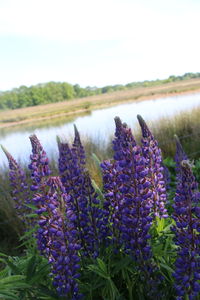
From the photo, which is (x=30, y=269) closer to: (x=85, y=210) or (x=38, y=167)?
(x=85, y=210)

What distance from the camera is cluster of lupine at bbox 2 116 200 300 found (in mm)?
1468

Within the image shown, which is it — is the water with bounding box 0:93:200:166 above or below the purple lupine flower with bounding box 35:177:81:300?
below

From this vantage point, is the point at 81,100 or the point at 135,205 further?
the point at 81,100

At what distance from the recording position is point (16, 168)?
3078 millimetres

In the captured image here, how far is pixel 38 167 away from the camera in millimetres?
1764

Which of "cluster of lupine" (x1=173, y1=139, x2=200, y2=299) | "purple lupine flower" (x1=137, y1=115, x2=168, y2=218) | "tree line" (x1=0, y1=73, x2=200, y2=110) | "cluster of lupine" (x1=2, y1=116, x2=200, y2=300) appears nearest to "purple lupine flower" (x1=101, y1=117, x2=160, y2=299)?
"cluster of lupine" (x1=2, y1=116, x2=200, y2=300)

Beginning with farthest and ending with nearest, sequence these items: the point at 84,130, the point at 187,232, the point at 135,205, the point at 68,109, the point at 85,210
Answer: the point at 68,109 < the point at 84,130 < the point at 85,210 < the point at 135,205 < the point at 187,232

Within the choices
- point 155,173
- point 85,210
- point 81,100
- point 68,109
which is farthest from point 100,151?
point 81,100

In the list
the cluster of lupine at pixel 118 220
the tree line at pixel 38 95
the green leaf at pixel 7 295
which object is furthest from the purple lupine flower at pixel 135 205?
the tree line at pixel 38 95

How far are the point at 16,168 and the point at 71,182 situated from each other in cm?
129

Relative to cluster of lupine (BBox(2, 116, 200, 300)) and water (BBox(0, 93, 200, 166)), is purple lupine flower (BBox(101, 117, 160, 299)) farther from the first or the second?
water (BBox(0, 93, 200, 166))

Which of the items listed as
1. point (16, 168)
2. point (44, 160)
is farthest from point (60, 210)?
point (16, 168)

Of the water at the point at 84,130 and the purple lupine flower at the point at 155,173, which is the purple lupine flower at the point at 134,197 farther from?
the water at the point at 84,130

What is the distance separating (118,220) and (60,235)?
38cm
